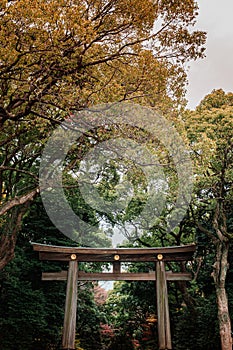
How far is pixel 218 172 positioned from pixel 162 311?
383cm

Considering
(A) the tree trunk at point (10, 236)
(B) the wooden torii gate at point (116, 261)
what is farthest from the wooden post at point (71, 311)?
(A) the tree trunk at point (10, 236)

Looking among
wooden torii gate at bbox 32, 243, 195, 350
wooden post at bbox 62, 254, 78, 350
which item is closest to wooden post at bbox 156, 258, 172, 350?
wooden torii gate at bbox 32, 243, 195, 350

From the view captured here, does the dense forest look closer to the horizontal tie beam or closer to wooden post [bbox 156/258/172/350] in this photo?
the horizontal tie beam

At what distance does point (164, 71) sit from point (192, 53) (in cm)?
67

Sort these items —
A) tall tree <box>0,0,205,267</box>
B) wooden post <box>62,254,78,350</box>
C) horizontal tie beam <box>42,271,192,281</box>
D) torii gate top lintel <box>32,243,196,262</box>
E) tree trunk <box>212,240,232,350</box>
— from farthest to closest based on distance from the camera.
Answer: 1. tree trunk <box>212,240,232,350</box>
2. torii gate top lintel <box>32,243,196,262</box>
3. horizontal tie beam <box>42,271,192,281</box>
4. wooden post <box>62,254,78,350</box>
5. tall tree <box>0,0,205,267</box>

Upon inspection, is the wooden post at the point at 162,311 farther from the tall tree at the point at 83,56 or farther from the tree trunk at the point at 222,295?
the tall tree at the point at 83,56

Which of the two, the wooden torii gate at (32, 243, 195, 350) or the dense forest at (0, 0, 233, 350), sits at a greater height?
the dense forest at (0, 0, 233, 350)

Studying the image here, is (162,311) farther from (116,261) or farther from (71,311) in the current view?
(71,311)

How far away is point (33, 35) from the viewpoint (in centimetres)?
476

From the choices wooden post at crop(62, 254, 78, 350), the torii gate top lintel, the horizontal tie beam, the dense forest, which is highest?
the dense forest

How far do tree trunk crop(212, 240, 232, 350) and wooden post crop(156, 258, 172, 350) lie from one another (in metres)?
1.63

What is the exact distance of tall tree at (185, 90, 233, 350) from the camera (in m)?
7.70

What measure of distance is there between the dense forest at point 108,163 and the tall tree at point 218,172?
0.03m

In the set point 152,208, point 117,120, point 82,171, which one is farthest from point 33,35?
point 152,208
